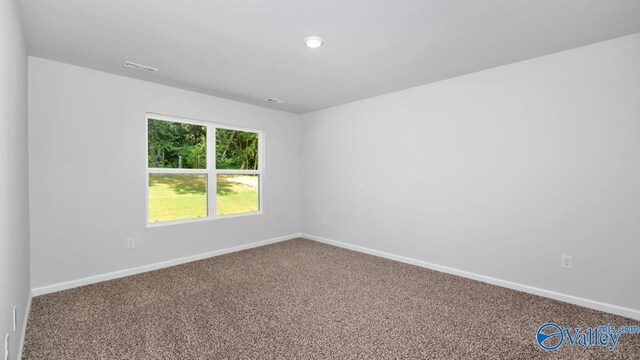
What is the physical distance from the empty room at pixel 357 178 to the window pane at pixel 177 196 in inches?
1.5

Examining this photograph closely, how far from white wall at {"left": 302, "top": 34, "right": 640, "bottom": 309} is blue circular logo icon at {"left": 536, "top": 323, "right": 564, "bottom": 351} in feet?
2.18

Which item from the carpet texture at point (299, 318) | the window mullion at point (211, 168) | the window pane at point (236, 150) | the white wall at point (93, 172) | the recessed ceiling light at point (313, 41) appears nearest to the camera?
the carpet texture at point (299, 318)

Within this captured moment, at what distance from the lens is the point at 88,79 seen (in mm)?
3092

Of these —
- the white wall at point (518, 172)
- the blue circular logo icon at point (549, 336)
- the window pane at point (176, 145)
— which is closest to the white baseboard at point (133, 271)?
the window pane at point (176, 145)

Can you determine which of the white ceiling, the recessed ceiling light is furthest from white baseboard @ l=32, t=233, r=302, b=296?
the recessed ceiling light

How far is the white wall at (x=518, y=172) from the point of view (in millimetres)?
2439

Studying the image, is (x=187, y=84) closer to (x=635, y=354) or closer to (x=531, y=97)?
(x=531, y=97)

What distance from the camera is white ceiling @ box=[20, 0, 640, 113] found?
77.3 inches

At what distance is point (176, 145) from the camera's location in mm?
3887

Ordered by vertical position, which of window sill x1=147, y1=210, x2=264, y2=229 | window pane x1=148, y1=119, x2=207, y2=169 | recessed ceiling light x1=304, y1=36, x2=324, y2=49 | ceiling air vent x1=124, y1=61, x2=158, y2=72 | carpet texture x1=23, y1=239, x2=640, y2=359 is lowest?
carpet texture x1=23, y1=239, x2=640, y2=359

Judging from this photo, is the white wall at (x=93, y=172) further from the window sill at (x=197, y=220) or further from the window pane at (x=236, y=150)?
the window pane at (x=236, y=150)

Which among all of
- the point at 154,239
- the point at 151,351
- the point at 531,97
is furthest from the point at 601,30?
the point at 154,239

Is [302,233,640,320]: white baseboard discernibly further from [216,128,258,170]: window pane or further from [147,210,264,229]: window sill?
[216,128,258,170]: window pane

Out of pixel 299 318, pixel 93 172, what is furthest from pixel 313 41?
pixel 93 172
